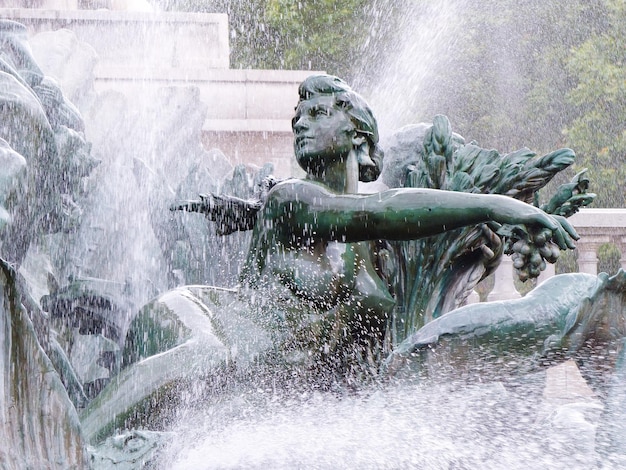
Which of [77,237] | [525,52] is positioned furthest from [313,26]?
[77,237]

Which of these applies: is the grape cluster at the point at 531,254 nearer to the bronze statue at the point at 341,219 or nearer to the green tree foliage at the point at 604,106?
the bronze statue at the point at 341,219

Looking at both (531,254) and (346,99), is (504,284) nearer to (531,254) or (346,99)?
(346,99)

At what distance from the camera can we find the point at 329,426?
107 inches

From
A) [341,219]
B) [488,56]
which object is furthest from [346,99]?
[488,56]

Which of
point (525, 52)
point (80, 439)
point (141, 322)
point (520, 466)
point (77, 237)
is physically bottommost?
point (520, 466)

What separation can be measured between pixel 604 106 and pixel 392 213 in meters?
17.3

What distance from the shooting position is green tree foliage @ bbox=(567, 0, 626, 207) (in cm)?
1872

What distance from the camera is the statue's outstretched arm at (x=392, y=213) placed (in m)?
2.58

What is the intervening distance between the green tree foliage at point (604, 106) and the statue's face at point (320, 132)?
1633 centimetres

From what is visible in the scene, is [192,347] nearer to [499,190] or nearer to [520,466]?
[520,466]

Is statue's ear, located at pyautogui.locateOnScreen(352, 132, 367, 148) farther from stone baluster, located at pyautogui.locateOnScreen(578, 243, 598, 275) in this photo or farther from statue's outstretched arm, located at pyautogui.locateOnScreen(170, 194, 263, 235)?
stone baluster, located at pyautogui.locateOnScreen(578, 243, 598, 275)

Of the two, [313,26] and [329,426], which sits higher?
[313,26]

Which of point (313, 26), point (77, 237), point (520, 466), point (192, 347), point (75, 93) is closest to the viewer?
point (520, 466)

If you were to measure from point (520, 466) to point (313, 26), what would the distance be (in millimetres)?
18047
